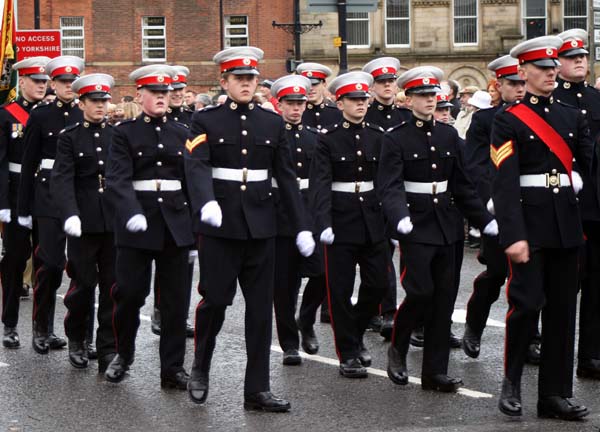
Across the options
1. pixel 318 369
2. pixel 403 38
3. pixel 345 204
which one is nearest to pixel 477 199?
pixel 345 204

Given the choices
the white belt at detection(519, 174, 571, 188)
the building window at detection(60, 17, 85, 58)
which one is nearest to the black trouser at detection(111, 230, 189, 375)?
the white belt at detection(519, 174, 571, 188)

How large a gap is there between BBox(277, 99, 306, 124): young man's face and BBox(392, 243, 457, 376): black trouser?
2.15 meters

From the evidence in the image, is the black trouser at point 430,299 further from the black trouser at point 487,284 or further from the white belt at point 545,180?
the white belt at point 545,180

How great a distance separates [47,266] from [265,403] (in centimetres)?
292

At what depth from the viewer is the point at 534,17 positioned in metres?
48.9

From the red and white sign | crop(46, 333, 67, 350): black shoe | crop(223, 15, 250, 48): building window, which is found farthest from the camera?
crop(223, 15, 250, 48): building window

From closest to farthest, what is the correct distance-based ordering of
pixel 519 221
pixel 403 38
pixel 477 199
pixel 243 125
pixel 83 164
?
pixel 519 221, pixel 243 125, pixel 477 199, pixel 83 164, pixel 403 38

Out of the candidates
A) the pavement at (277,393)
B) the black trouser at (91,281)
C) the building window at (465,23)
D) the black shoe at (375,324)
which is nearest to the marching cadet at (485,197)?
the pavement at (277,393)

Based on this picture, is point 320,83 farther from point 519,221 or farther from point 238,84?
point 519,221

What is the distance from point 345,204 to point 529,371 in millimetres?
1769

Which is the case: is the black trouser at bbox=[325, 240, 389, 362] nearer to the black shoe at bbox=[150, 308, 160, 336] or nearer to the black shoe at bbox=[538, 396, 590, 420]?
the black shoe at bbox=[538, 396, 590, 420]

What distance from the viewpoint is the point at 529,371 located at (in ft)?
33.4

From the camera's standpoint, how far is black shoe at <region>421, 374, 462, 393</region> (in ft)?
30.8

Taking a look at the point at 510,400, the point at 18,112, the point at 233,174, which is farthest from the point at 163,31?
the point at 510,400
